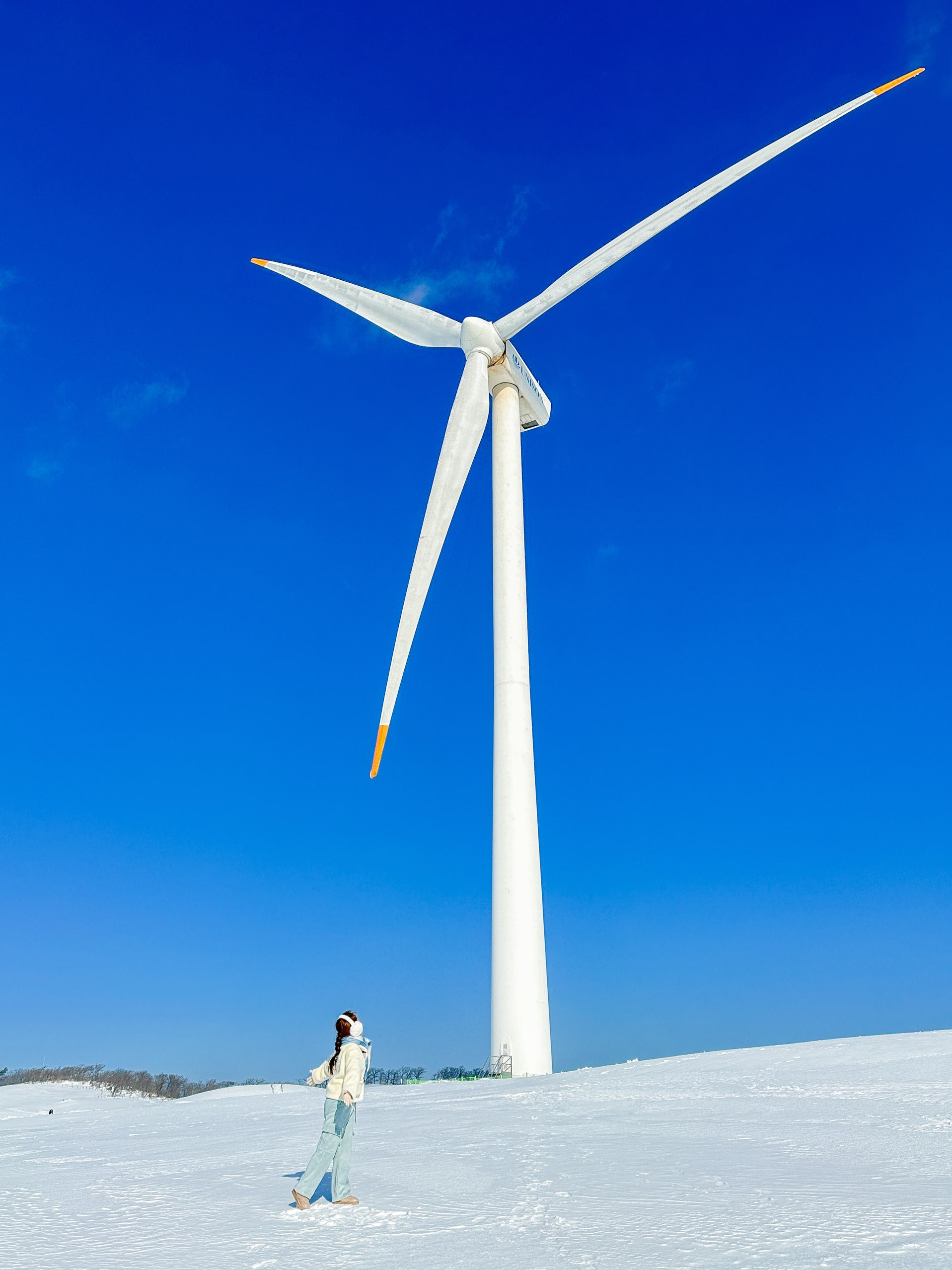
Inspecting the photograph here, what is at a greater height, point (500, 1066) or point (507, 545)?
point (507, 545)

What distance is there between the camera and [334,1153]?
1105cm

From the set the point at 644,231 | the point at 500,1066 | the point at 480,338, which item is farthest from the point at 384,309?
the point at 500,1066

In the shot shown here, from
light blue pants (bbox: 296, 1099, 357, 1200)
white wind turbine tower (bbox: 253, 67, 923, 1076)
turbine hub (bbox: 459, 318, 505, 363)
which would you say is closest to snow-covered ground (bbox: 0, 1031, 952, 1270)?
light blue pants (bbox: 296, 1099, 357, 1200)

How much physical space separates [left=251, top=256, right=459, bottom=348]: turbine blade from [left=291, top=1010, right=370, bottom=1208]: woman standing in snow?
111 feet

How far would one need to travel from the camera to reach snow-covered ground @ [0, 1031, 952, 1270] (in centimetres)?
885

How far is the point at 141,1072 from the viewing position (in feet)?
146

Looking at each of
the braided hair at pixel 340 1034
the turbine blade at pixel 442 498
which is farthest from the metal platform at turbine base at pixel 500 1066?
the braided hair at pixel 340 1034

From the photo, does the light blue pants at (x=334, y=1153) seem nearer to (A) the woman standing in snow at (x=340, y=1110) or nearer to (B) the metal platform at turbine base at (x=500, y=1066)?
(A) the woman standing in snow at (x=340, y=1110)

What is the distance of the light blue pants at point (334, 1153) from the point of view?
10.9 meters

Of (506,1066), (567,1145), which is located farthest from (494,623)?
(567,1145)

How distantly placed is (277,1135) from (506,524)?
23.6 metres

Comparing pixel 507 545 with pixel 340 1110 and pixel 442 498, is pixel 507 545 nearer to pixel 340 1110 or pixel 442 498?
pixel 442 498

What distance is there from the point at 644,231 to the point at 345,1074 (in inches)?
1372

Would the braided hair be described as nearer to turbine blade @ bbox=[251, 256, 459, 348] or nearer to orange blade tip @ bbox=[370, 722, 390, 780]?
orange blade tip @ bbox=[370, 722, 390, 780]
